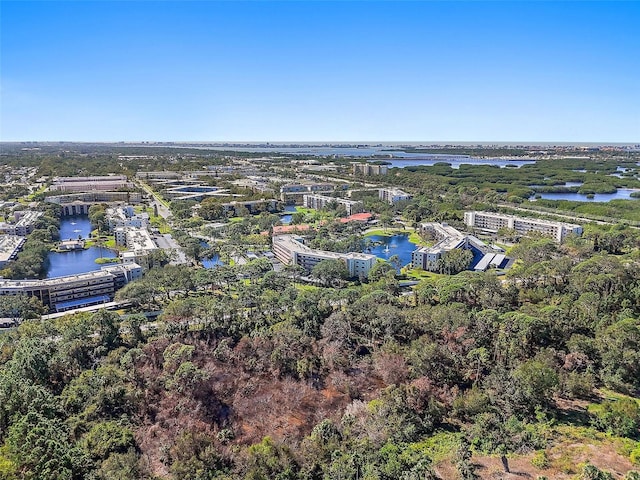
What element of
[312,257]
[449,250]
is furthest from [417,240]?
[312,257]

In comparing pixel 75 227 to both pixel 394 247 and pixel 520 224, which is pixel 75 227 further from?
pixel 520 224

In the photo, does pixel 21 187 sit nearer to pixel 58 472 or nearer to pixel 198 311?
pixel 198 311

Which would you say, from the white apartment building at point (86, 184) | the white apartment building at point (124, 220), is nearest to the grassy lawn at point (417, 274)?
the white apartment building at point (124, 220)

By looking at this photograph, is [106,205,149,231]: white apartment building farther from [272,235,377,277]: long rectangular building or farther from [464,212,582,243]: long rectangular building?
[464,212,582,243]: long rectangular building

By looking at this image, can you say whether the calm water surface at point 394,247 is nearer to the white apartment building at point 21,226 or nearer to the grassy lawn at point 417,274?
the grassy lawn at point 417,274

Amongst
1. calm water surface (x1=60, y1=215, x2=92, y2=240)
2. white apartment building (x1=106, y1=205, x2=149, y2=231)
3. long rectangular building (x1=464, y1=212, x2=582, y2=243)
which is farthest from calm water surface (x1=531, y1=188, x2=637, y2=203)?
calm water surface (x1=60, y1=215, x2=92, y2=240)

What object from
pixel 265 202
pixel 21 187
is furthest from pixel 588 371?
pixel 21 187
